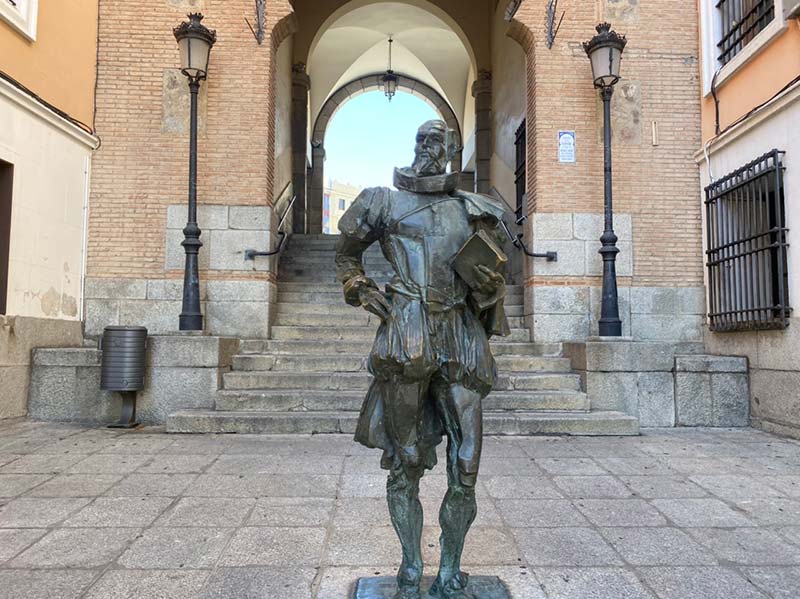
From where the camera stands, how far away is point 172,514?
3.58m

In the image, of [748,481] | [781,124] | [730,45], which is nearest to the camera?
[748,481]

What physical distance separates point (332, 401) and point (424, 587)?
383 cm

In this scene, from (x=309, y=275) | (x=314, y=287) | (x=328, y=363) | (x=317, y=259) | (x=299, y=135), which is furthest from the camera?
(x=299, y=135)

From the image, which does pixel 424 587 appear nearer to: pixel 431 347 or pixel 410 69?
pixel 431 347

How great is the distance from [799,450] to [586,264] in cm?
325

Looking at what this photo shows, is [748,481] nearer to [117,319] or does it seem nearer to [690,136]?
[690,136]

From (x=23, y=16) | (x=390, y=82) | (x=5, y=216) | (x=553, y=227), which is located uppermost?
(x=390, y=82)

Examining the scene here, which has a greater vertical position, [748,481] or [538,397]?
[538,397]

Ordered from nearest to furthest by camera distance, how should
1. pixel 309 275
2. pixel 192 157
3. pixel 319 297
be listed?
pixel 192 157 → pixel 319 297 → pixel 309 275

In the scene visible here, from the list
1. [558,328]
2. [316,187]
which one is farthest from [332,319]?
[316,187]

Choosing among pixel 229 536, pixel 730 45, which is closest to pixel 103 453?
pixel 229 536

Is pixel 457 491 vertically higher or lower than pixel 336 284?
lower

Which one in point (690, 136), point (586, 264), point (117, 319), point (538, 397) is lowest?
point (538, 397)

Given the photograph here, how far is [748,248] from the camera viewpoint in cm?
698
